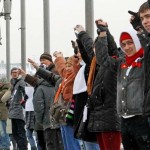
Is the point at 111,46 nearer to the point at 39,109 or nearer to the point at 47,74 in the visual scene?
the point at 47,74

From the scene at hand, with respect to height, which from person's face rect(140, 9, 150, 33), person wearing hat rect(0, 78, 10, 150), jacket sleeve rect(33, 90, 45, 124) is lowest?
person wearing hat rect(0, 78, 10, 150)

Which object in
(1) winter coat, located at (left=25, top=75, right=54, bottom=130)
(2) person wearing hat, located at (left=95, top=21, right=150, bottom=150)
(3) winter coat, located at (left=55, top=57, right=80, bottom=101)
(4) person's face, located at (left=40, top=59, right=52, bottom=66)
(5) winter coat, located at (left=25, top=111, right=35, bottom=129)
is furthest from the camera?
(5) winter coat, located at (left=25, top=111, right=35, bottom=129)

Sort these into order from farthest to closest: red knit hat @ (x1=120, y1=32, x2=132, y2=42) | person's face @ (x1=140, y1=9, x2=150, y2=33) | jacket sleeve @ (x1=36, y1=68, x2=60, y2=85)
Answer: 1. jacket sleeve @ (x1=36, y1=68, x2=60, y2=85)
2. red knit hat @ (x1=120, y1=32, x2=132, y2=42)
3. person's face @ (x1=140, y1=9, x2=150, y2=33)

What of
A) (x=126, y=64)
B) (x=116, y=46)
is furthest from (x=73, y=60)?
(x=126, y=64)

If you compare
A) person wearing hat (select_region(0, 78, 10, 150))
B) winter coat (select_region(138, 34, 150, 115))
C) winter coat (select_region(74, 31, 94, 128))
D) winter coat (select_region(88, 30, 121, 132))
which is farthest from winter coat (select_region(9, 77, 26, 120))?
winter coat (select_region(138, 34, 150, 115))

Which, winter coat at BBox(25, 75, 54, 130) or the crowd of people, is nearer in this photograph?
the crowd of people

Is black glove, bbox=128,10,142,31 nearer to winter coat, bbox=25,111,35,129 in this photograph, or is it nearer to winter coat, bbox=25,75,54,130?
winter coat, bbox=25,75,54,130

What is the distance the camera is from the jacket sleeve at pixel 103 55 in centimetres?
591

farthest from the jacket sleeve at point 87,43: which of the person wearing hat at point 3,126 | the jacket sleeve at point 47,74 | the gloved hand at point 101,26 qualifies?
the person wearing hat at point 3,126

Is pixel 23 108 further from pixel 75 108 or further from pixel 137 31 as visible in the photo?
pixel 137 31

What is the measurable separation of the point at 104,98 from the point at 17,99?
18.1ft

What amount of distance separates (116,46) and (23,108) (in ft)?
17.3

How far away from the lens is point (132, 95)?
16.9 ft

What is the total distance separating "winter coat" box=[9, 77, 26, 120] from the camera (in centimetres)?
1122
